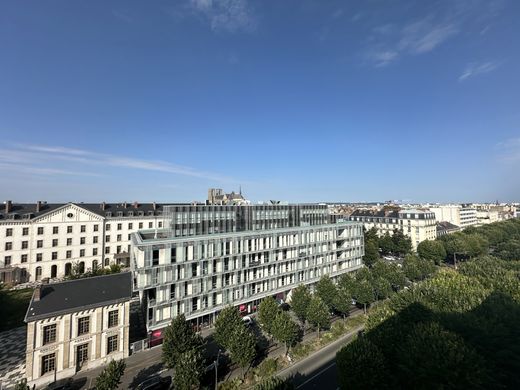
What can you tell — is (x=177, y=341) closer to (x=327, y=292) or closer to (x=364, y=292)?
(x=327, y=292)

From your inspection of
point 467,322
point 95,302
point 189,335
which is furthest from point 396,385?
point 95,302

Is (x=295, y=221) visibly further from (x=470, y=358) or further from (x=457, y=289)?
(x=470, y=358)

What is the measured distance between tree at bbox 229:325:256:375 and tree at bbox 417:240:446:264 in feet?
306

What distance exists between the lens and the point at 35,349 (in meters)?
35.8

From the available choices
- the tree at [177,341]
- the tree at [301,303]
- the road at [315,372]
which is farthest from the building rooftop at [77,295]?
the tree at [301,303]

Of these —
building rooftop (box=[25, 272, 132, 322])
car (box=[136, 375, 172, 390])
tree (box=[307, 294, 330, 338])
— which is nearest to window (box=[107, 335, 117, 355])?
building rooftop (box=[25, 272, 132, 322])

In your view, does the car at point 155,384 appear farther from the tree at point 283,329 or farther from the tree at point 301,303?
the tree at point 301,303

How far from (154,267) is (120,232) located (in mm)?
50831

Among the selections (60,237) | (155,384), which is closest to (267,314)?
(155,384)

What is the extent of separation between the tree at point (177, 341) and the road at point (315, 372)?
14.1 metres

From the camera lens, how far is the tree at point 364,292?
6006cm

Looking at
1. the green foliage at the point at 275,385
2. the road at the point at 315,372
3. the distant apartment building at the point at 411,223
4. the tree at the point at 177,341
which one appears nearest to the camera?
the green foliage at the point at 275,385

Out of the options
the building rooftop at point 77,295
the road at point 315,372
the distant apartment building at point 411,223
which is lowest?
the road at point 315,372

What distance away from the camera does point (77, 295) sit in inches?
1580
